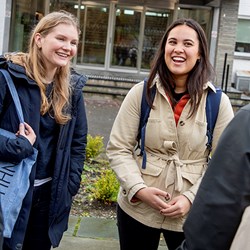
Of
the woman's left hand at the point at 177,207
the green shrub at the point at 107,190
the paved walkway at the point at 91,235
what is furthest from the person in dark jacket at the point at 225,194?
the green shrub at the point at 107,190

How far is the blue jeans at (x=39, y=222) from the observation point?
3014 mm

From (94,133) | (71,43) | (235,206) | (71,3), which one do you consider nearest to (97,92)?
(94,133)

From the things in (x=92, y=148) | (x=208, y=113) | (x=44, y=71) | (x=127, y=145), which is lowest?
(x=92, y=148)

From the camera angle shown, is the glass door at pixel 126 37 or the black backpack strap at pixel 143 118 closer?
the black backpack strap at pixel 143 118

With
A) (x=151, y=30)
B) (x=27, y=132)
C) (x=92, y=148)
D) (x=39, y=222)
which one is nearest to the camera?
(x=27, y=132)

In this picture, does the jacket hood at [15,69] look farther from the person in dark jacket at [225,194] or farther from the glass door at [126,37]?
the glass door at [126,37]

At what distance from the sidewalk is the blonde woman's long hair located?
1.85 metres

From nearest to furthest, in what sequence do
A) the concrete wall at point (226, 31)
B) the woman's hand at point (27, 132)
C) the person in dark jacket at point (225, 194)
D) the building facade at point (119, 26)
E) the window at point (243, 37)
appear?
1. the person in dark jacket at point (225, 194)
2. the woman's hand at point (27, 132)
3. the concrete wall at point (226, 31)
4. the building facade at point (119, 26)
5. the window at point (243, 37)

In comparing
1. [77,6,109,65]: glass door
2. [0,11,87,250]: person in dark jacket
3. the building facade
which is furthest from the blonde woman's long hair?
[77,6,109,65]: glass door

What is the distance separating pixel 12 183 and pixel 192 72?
1.15 meters

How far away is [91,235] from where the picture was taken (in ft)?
15.6

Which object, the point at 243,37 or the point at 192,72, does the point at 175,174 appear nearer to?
the point at 192,72

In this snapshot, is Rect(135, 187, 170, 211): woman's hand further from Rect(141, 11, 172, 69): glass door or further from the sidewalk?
Rect(141, 11, 172, 69): glass door

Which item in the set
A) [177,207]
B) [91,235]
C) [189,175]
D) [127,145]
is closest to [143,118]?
[127,145]
